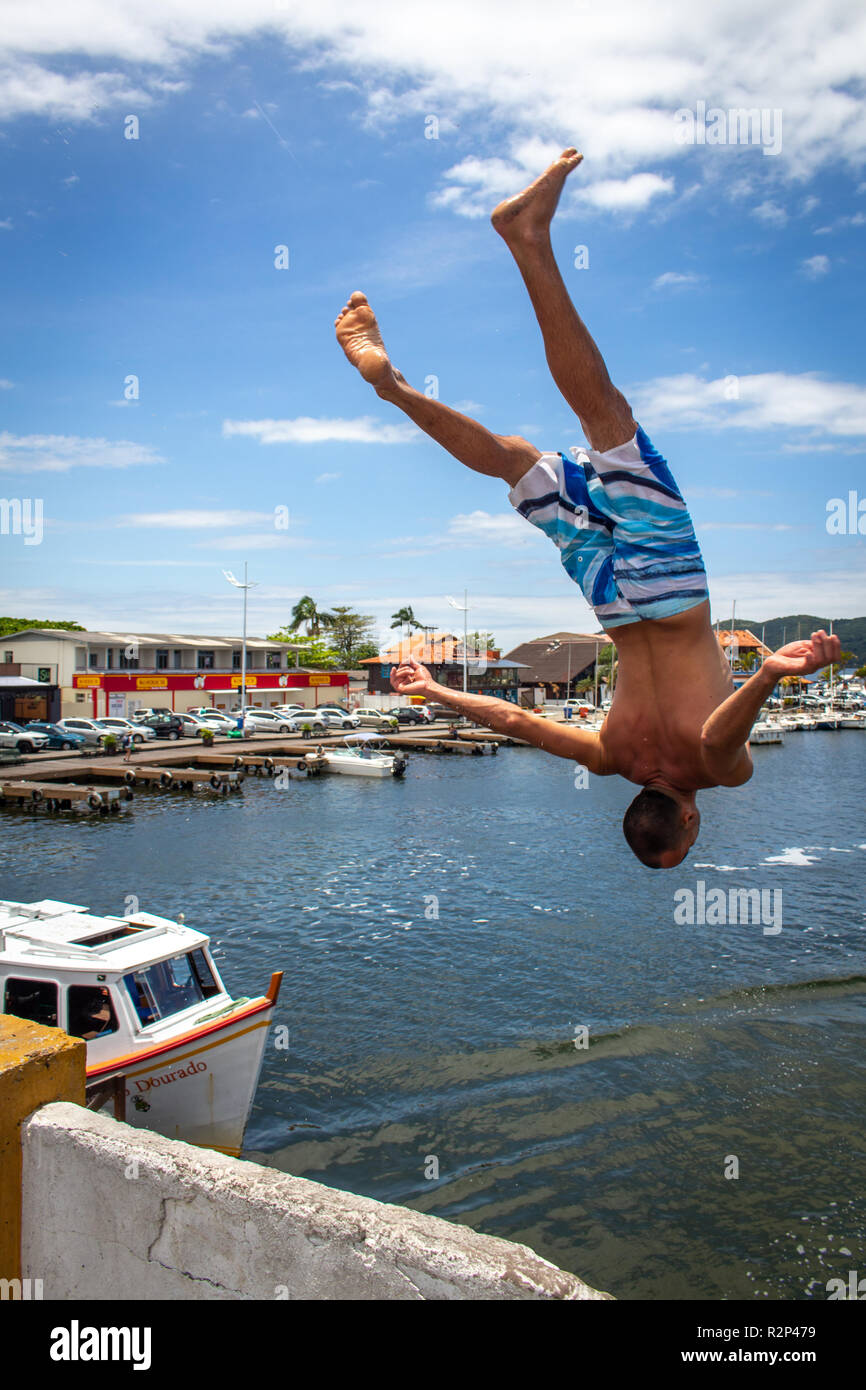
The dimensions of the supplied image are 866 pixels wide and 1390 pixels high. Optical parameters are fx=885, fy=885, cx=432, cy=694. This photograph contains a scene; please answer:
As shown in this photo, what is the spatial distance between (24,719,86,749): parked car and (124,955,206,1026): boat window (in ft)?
133

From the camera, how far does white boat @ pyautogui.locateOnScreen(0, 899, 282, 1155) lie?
11227mm

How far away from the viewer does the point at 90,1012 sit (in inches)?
450

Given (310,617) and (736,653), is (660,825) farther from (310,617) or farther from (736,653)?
(310,617)

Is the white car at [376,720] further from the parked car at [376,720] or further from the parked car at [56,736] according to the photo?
the parked car at [56,736]

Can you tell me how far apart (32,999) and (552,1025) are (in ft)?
Answer: 30.2

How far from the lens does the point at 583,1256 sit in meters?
10.5

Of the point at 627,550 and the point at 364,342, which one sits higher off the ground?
the point at 364,342

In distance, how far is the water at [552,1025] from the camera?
36.9ft

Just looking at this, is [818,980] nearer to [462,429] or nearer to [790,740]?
[462,429]

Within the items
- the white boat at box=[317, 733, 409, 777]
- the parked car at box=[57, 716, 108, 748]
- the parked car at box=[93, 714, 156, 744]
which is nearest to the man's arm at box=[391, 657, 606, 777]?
the white boat at box=[317, 733, 409, 777]

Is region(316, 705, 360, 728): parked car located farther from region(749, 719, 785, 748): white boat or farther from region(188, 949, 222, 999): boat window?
region(188, 949, 222, 999): boat window

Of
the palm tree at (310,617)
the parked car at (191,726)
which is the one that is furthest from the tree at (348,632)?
the parked car at (191,726)

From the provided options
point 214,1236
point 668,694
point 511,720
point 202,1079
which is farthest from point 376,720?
point 668,694
